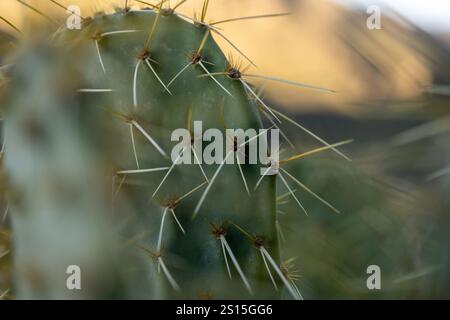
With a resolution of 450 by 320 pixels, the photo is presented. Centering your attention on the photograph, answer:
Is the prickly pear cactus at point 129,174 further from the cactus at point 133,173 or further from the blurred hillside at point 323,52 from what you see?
the blurred hillside at point 323,52

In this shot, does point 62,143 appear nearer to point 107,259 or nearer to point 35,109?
point 35,109

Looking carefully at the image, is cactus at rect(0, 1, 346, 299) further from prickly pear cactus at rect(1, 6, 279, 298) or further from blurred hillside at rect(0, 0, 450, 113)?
blurred hillside at rect(0, 0, 450, 113)

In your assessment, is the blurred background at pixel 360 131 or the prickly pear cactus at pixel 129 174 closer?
A: the prickly pear cactus at pixel 129 174

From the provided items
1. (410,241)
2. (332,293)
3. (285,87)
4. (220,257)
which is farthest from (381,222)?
(220,257)

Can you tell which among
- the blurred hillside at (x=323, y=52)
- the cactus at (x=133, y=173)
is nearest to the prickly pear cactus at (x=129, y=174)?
the cactus at (x=133, y=173)

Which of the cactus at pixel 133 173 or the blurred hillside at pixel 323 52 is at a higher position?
the blurred hillside at pixel 323 52

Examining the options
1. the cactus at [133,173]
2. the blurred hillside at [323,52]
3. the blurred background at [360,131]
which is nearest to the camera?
the cactus at [133,173]

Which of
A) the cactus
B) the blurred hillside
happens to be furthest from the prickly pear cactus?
the blurred hillside
